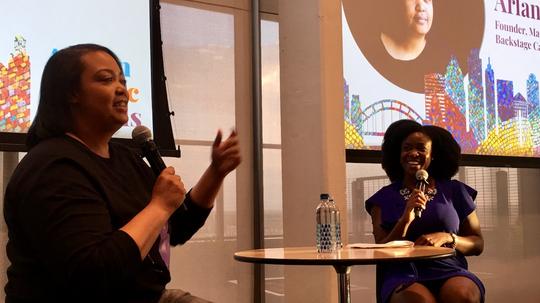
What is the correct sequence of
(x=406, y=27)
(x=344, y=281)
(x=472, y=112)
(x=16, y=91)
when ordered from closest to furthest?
1. (x=344, y=281)
2. (x=16, y=91)
3. (x=406, y=27)
4. (x=472, y=112)

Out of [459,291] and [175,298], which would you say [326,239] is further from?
[175,298]

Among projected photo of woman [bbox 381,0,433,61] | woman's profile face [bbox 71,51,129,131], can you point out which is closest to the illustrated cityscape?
projected photo of woman [bbox 381,0,433,61]

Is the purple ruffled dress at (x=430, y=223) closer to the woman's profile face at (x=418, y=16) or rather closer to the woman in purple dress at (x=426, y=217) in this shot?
the woman in purple dress at (x=426, y=217)

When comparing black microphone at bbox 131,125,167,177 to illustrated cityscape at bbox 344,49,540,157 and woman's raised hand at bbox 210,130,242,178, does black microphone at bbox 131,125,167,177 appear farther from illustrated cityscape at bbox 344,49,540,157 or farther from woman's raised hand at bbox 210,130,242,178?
illustrated cityscape at bbox 344,49,540,157

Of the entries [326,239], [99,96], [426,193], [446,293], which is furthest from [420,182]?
[99,96]

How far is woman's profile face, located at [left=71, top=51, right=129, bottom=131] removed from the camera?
64.7 inches

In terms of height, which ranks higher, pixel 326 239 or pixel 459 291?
pixel 326 239

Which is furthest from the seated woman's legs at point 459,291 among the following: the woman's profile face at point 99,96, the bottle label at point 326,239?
the woman's profile face at point 99,96

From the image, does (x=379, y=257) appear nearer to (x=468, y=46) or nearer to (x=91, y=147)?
(x=91, y=147)

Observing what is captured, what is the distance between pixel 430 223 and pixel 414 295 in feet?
1.29

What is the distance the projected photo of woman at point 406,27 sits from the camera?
14.0 feet

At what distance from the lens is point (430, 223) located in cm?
285

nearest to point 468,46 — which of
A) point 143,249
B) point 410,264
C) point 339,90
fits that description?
point 339,90

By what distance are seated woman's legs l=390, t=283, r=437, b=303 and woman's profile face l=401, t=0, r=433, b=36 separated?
225 cm
